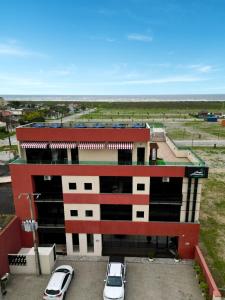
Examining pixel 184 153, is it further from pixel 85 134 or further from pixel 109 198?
pixel 85 134

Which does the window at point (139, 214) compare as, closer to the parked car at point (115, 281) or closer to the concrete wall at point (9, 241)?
the parked car at point (115, 281)

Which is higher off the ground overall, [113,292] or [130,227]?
[130,227]

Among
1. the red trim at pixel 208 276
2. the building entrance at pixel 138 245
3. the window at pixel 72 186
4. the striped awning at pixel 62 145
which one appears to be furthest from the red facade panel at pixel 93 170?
the building entrance at pixel 138 245

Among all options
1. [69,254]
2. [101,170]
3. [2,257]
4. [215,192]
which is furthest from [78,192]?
[215,192]

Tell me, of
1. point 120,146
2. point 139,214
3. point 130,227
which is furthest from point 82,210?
point 120,146

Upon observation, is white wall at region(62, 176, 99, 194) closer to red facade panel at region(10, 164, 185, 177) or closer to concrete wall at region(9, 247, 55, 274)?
red facade panel at region(10, 164, 185, 177)

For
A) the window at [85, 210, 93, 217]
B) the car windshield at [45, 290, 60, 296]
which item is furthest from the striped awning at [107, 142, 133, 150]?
the car windshield at [45, 290, 60, 296]

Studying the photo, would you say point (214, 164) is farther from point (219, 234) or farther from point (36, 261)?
point (36, 261)
